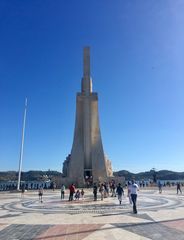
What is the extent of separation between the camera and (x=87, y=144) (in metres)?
51.6

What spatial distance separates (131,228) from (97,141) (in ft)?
140

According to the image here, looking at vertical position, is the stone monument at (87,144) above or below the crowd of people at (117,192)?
above

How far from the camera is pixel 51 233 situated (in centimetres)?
873

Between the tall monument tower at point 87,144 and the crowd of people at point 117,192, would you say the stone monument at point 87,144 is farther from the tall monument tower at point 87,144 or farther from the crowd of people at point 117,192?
the crowd of people at point 117,192

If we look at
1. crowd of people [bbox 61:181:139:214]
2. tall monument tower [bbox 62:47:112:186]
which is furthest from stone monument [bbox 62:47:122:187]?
crowd of people [bbox 61:181:139:214]

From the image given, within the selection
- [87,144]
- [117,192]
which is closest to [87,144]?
[87,144]

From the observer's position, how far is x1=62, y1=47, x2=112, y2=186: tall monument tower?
4909 cm

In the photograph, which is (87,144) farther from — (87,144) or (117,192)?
(117,192)

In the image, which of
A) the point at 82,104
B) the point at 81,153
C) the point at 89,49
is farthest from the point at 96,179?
the point at 89,49

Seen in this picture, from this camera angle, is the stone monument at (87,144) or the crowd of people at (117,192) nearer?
the crowd of people at (117,192)

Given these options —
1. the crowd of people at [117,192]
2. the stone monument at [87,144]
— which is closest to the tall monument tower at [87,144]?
the stone monument at [87,144]

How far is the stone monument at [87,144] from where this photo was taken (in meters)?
49.1

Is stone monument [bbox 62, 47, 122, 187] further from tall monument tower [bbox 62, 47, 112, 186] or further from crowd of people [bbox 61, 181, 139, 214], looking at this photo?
crowd of people [bbox 61, 181, 139, 214]

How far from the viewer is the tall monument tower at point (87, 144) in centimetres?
4909
